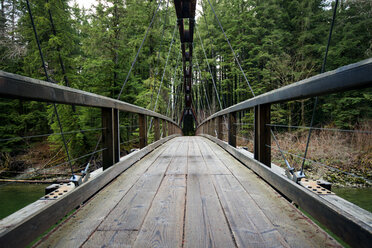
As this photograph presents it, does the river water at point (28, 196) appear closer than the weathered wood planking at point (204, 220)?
No

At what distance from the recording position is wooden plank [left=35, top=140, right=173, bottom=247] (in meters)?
0.90

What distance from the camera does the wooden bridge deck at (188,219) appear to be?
2.87ft

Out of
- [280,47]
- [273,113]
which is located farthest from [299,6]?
[273,113]

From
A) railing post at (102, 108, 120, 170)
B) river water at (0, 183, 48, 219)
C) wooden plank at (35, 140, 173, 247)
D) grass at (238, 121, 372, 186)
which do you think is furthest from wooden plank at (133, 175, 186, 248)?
river water at (0, 183, 48, 219)

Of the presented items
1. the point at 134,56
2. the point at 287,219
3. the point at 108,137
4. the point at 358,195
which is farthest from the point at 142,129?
the point at 134,56

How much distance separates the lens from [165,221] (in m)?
1.05

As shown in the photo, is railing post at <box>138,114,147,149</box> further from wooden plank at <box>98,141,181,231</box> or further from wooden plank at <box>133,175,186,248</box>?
wooden plank at <box>133,175,186,248</box>

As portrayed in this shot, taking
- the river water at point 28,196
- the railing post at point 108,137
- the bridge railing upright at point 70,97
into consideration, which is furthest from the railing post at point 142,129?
the river water at point 28,196

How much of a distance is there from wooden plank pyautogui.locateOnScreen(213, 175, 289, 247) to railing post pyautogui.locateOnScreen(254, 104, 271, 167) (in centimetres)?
42

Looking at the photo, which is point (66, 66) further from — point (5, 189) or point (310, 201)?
point (310, 201)

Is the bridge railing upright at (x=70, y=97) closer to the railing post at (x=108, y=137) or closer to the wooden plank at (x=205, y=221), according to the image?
the railing post at (x=108, y=137)

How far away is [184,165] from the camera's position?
2471 millimetres

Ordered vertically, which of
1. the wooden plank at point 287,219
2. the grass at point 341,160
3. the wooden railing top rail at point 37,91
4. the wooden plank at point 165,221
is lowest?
the grass at point 341,160

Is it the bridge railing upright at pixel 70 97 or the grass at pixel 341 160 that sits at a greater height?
the bridge railing upright at pixel 70 97
